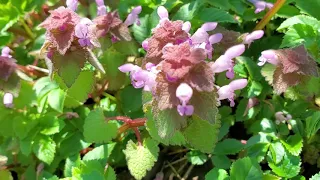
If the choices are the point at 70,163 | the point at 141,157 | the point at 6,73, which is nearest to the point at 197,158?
the point at 141,157

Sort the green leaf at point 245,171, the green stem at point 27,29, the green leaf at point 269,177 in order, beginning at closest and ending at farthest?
the green leaf at point 245,171 → the green leaf at point 269,177 → the green stem at point 27,29

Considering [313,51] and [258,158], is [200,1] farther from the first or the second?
[258,158]

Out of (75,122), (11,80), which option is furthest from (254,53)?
(11,80)

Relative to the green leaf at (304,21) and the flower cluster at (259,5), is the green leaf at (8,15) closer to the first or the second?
the flower cluster at (259,5)

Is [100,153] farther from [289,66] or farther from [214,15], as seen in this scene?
[289,66]

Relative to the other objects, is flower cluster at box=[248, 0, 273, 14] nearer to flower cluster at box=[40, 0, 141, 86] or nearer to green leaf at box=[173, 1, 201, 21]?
green leaf at box=[173, 1, 201, 21]

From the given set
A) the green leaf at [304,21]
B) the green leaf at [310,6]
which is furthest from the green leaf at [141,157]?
the green leaf at [310,6]
